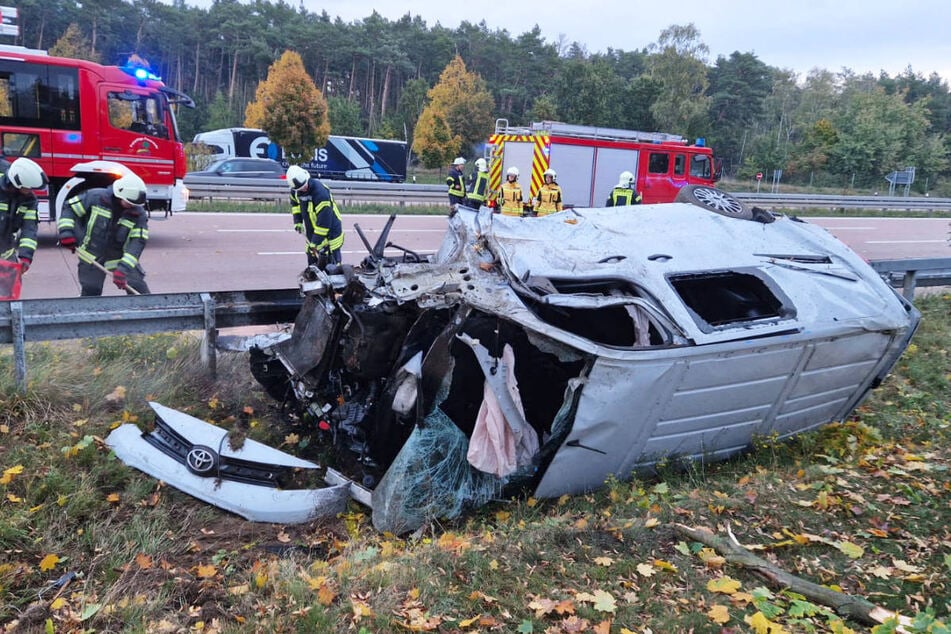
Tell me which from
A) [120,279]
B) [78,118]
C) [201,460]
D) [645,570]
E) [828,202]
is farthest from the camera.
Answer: [828,202]

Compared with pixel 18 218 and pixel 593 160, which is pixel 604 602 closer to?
pixel 18 218

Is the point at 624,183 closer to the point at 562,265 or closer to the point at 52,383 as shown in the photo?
the point at 562,265

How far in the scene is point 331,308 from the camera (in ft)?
14.5

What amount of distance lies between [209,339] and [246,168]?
2239cm

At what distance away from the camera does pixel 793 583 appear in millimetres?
3090

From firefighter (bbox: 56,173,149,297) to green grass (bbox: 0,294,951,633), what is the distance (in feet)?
4.77

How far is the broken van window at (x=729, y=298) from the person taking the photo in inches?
172

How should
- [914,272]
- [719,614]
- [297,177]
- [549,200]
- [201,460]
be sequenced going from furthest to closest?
[549,200] < [914,272] < [297,177] < [201,460] < [719,614]

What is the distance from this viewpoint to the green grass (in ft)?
9.64

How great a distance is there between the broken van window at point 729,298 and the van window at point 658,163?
1259cm

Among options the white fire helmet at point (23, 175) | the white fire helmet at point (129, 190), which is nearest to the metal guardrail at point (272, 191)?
the white fire helmet at point (23, 175)

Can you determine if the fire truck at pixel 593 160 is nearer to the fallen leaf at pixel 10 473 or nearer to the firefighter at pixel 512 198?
the firefighter at pixel 512 198

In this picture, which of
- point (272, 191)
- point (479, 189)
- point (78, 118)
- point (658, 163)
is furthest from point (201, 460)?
point (658, 163)

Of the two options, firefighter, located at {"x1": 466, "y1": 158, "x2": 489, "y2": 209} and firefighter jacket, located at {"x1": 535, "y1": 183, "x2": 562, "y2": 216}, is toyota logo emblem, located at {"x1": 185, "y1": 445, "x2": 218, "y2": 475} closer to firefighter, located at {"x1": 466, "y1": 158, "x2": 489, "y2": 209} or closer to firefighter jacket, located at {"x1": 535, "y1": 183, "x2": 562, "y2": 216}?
firefighter jacket, located at {"x1": 535, "y1": 183, "x2": 562, "y2": 216}
